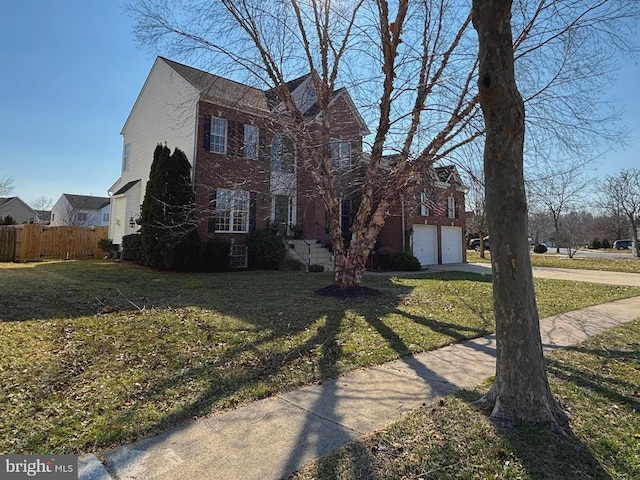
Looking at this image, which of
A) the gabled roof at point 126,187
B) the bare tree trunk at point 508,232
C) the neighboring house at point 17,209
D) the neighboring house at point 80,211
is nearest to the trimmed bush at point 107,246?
the gabled roof at point 126,187

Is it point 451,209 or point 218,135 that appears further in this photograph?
point 451,209

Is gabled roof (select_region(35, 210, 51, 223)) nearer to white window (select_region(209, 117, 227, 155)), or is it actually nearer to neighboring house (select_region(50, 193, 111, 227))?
neighboring house (select_region(50, 193, 111, 227))

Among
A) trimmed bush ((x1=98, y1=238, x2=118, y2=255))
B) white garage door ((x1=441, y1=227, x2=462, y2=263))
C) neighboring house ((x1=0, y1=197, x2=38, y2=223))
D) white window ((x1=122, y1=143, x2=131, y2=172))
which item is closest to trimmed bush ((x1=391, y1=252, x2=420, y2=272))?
white garage door ((x1=441, y1=227, x2=462, y2=263))

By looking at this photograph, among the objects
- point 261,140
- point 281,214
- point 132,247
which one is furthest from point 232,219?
point 132,247

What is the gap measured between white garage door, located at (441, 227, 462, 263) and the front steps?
1037 centimetres

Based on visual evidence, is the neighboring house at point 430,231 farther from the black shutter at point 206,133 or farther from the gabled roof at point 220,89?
the black shutter at point 206,133

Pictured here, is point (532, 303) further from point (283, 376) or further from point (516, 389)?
point (283, 376)

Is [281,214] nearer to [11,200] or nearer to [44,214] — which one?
[11,200]

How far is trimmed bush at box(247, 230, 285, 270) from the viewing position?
15734mm

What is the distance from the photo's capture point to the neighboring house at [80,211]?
43.3 meters

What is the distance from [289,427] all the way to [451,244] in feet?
79.4

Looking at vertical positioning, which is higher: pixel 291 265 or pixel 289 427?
pixel 291 265

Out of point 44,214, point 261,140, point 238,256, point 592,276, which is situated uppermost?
point 44,214

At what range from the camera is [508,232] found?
341 cm
